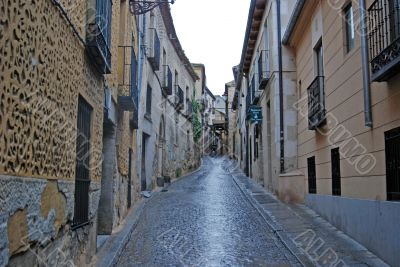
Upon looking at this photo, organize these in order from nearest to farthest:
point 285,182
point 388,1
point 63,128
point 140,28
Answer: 1. point 63,128
2. point 388,1
3. point 285,182
4. point 140,28

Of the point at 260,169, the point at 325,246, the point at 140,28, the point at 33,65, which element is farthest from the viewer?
the point at 260,169

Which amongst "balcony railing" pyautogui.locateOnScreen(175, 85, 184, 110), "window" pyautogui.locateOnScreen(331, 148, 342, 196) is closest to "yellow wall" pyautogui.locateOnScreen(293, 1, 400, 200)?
"window" pyautogui.locateOnScreen(331, 148, 342, 196)

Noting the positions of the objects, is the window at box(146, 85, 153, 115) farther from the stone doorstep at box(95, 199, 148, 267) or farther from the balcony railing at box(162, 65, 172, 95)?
the stone doorstep at box(95, 199, 148, 267)

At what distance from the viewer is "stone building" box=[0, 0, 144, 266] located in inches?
133

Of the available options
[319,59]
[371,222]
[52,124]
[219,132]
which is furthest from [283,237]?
[219,132]

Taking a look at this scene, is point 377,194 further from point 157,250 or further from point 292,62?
point 292,62

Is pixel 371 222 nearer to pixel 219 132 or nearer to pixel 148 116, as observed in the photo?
pixel 148 116

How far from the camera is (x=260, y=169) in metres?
19.5

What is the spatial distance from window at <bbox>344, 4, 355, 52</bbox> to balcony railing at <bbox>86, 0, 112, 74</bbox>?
4100mm

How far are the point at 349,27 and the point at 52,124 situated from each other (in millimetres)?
5818

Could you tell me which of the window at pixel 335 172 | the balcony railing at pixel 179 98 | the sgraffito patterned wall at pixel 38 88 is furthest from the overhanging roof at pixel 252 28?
the sgraffito patterned wall at pixel 38 88

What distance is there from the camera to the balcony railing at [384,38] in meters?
5.70

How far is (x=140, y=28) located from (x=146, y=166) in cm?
519

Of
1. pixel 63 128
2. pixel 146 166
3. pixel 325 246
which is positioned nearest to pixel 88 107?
pixel 63 128
